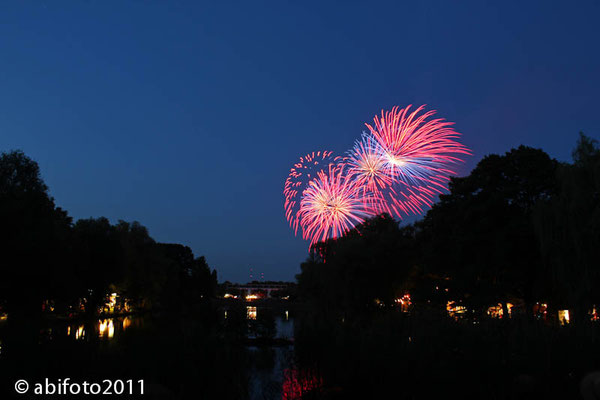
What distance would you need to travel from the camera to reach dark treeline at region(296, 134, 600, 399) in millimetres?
10805

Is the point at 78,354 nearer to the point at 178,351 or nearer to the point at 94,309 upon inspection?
the point at 178,351

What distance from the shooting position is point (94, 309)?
165 feet

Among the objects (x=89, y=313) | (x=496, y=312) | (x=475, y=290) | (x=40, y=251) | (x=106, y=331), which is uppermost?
(x=40, y=251)

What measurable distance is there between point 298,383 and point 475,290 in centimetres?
2374

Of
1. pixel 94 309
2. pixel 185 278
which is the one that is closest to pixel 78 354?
pixel 94 309

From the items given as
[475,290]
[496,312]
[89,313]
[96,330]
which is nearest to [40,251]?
[96,330]

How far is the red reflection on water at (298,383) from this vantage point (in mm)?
12266

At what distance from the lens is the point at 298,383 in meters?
13.6

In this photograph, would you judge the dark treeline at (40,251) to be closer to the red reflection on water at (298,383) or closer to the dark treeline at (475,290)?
the dark treeline at (475,290)

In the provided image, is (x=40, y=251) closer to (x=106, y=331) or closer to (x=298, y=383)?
(x=106, y=331)

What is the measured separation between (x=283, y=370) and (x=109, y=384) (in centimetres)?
751

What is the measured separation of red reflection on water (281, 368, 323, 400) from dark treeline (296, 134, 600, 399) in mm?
401

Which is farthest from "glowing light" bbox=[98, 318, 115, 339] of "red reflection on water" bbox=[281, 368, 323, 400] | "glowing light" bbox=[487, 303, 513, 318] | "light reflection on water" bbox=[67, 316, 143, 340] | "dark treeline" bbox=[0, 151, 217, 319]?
"glowing light" bbox=[487, 303, 513, 318]

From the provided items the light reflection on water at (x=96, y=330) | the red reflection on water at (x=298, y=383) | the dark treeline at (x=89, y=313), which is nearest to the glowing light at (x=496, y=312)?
the red reflection on water at (x=298, y=383)
